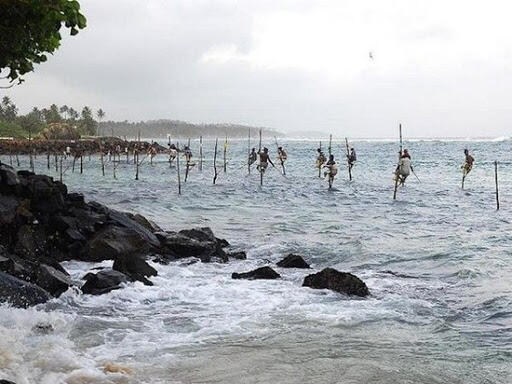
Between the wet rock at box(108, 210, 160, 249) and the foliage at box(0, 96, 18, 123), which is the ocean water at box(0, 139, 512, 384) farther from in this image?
the foliage at box(0, 96, 18, 123)

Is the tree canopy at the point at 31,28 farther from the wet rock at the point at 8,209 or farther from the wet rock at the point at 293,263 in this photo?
the wet rock at the point at 293,263

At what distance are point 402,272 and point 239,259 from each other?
14.6 feet

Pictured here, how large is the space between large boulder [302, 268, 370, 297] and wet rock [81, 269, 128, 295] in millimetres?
3901

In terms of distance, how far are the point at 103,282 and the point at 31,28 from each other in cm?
521

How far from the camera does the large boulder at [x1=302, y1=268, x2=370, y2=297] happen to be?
12.1m

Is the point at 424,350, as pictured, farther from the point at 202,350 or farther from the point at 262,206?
the point at 262,206

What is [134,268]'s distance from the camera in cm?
1314

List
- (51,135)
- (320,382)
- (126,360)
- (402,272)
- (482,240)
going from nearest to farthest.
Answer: (320,382)
(126,360)
(402,272)
(482,240)
(51,135)

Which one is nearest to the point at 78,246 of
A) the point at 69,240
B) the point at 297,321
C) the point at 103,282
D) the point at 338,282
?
the point at 69,240

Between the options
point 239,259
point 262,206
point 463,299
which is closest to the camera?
point 463,299

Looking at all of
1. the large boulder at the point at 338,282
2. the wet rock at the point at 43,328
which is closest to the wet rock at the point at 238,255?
the large boulder at the point at 338,282

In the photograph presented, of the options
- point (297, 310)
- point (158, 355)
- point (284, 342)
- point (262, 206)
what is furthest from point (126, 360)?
point (262, 206)

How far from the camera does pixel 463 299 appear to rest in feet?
40.0

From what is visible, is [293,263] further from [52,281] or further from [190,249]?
[52,281]
